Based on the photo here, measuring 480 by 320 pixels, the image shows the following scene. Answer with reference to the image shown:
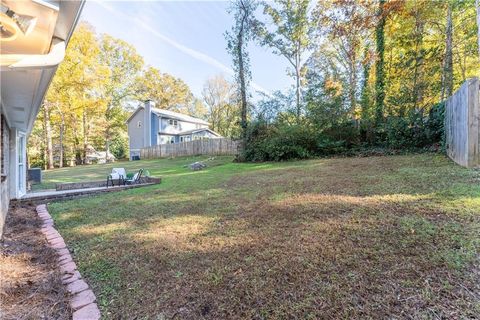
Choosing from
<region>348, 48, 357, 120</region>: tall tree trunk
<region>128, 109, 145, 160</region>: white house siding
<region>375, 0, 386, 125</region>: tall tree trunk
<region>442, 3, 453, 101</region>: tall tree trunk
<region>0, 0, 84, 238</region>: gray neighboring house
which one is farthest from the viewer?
<region>128, 109, 145, 160</region>: white house siding

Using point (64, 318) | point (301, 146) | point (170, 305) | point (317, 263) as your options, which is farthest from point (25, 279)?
point (301, 146)

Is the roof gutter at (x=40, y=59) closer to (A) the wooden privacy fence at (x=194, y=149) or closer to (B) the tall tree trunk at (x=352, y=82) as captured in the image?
(B) the tall tree trunk at (x=352, y=82)

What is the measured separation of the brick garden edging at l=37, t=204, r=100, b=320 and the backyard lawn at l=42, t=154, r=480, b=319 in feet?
0.19

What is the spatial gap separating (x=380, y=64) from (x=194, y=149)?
572 inches

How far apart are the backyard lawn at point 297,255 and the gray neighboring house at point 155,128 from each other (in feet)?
72.0

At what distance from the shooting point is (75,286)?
1.98 meters

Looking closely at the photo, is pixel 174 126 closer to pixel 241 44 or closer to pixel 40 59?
pixel 241 44

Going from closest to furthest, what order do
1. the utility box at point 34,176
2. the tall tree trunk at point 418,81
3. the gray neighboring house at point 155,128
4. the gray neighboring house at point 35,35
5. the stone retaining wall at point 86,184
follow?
the gray neighboring house at point 35,35
the stone retaining wall at point 86,184
the tall tree trunk at point 418,81
the utility box at point 34,176
the gray neighboring house at point 155,128

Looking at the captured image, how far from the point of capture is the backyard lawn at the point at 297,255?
1.55m

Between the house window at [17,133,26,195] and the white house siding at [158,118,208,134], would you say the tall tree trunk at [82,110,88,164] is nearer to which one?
the white house siding at [158,118,208,134]

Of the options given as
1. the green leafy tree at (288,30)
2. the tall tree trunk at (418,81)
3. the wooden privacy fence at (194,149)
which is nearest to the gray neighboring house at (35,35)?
the tall tree trunk at (418,81)

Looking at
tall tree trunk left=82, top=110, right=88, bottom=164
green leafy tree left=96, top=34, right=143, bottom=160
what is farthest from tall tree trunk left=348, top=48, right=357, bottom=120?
green leafy tree left=96, top=34, right=143, bottom=160

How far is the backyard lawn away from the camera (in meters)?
1.55

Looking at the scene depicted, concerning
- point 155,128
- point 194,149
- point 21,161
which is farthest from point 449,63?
point 155,128
